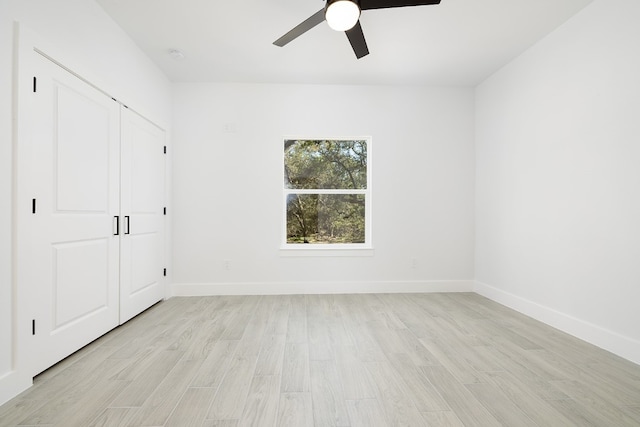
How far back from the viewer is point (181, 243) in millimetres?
4199

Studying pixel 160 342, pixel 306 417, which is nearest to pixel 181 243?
pixel 160 342

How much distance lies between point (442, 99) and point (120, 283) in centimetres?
435

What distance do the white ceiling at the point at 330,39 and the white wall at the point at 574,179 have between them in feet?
1.12

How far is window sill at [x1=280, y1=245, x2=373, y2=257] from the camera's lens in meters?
4.29

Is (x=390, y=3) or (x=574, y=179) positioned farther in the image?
(x=574, y=179)

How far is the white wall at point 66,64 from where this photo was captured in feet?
5.87

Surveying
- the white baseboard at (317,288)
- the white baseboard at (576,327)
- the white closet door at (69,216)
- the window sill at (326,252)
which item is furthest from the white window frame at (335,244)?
the white closet door at (69,216)

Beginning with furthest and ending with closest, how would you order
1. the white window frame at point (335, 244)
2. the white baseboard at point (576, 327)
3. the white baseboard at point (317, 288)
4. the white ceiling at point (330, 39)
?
the white window frame at point (335, 244) → the white baseboard at point (317, 288) → the white ceiling at point (330, 39) → the white baseboard at point (576, 327)

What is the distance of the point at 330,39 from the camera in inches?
125

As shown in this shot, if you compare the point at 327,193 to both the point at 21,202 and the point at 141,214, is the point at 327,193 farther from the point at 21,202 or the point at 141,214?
the point at 21,202

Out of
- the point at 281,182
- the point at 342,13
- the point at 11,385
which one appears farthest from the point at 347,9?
the point at 11,385

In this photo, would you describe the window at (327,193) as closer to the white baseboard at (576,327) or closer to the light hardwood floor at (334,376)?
the light hardwood floor at (334,376)

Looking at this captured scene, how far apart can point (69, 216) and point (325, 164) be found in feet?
9.58

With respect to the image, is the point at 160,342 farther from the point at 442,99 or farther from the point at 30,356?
the point at 442,99
